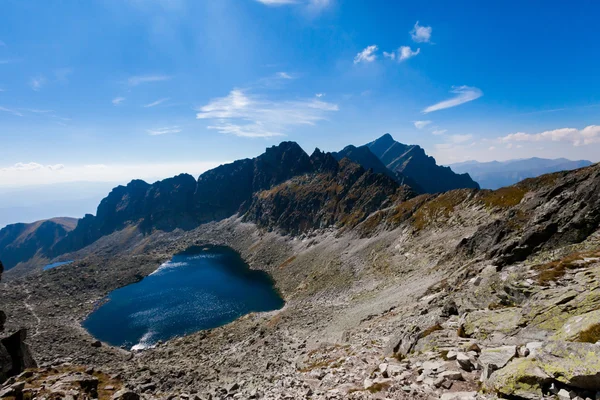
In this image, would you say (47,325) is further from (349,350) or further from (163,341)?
(349,350)

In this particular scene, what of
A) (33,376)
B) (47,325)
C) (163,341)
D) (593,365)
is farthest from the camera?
(47,325)

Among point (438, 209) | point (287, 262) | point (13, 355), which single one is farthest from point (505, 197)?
point (13, 355)

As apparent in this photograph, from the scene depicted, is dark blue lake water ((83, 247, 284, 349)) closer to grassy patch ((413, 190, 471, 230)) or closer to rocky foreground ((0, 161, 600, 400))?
rocky foreground ((0, 161, 600, 400))

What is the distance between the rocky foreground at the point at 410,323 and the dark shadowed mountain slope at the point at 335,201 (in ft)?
50.7

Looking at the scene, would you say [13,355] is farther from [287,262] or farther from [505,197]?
[287,262]

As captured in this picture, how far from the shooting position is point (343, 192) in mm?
156375

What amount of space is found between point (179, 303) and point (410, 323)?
9193 cm

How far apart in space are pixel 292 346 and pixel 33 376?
30.4 m

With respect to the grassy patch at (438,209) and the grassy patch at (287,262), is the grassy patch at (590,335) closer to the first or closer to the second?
the grassy patch at (438,209)

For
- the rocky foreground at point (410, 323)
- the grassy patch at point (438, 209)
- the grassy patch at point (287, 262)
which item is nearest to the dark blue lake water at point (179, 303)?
the rocky foreground at point (410, 323)

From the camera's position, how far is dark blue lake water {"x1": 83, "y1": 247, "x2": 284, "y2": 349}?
3265 inches

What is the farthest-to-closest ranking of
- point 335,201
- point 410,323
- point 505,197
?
point 335,201 → point 505,197 → point 410,323

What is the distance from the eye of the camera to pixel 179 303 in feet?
339

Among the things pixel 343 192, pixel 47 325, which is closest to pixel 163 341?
pixel 47 325
